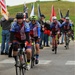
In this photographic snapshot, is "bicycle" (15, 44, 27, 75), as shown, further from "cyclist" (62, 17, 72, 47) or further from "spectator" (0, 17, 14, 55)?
"cyclist" (62, 17, 72, 47)

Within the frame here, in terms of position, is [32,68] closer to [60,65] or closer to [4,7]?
[60,65]

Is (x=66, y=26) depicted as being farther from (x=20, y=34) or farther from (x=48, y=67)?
(x=20, y=34)

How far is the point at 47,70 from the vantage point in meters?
12.6

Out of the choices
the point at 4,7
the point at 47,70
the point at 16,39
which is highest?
the point at 4,7

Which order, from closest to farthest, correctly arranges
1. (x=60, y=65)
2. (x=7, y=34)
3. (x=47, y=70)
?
(x=47, y=70), (x=60, y=65), (x=7, y=34)

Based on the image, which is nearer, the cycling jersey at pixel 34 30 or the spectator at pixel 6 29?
the cycling jersey at pixel 34 30

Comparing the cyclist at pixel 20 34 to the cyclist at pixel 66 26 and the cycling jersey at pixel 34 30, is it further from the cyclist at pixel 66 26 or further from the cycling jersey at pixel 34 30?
the cyclist at pixel 66 26

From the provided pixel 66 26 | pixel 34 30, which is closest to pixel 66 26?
pixel 66 26

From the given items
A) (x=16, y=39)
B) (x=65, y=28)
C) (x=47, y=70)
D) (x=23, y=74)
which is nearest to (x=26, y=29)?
Result: (x=16, y=39)

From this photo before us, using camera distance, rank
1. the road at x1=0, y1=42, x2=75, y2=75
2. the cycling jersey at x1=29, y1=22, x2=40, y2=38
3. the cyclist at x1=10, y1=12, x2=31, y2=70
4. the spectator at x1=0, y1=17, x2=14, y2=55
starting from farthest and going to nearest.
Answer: the spectator at x1=0, y1=17, x2=14, y2=55
the cycling jersey at x1=29, y1=22, x2=40, y2=38
the road at x1=0, y1=42, x2=75, y2=75
the cyclist at x1=10, y1=12, x2=31, y2=70

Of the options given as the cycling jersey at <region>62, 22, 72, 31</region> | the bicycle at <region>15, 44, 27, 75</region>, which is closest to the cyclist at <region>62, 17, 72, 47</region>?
the cycling jersey at <region>62, 22, 72, 31</region>

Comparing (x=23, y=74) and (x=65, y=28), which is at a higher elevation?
(x=65, y=28)

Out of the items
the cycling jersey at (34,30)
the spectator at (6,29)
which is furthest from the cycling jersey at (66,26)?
the cycling jersey at (34,30)

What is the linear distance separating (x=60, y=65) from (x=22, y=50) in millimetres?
3393
